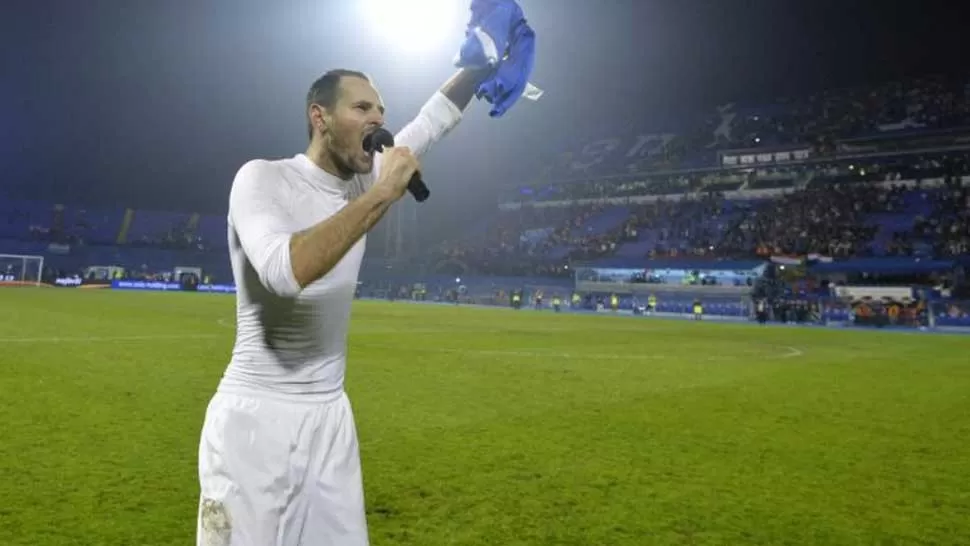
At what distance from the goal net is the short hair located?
52.3 meters

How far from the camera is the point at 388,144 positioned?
6.82 ft

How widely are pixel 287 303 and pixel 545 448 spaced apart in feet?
14.2

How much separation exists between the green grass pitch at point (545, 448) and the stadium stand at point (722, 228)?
22.0 meters

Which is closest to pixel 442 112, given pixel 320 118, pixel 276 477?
pixel 320 118

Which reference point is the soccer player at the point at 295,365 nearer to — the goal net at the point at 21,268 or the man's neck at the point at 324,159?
the man's neck at the point at 324,159

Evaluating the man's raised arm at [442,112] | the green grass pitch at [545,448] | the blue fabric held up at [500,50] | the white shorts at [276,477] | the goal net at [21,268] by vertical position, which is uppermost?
the goal net at [21,268]

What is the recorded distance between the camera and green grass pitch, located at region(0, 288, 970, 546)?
4.15m

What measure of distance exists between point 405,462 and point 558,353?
893cm

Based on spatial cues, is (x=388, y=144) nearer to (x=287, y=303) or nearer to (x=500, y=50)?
(x=287, y=303)

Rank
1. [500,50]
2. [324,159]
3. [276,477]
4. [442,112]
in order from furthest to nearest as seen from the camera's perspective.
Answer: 1. [442,112]
2. [500,50]
3. [324,159]
4. [276,477]

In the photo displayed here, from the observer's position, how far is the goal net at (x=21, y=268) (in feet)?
153

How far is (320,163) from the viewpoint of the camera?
7.47 ft

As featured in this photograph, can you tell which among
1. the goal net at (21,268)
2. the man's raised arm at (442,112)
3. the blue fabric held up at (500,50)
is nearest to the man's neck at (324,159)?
the man's raised arm at (442,112)

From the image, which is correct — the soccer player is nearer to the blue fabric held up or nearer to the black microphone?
the black microphone
